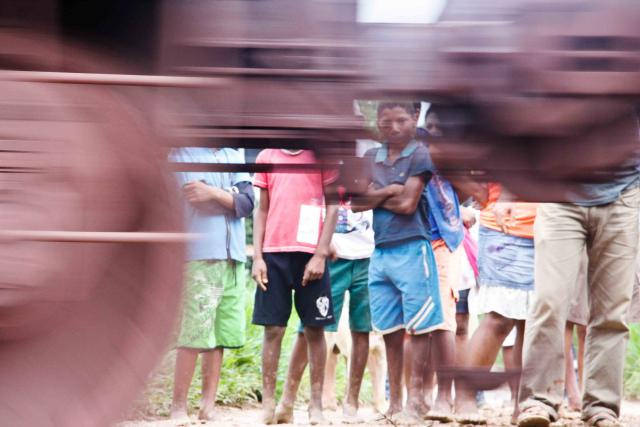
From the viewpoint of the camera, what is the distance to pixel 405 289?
586 centimetres

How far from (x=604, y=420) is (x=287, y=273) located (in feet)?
6.08

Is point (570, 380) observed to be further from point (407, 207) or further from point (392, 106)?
point (392, 106)

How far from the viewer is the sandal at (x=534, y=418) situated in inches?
204

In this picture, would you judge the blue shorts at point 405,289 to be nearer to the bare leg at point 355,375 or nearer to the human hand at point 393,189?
the bare leg at point 355,375

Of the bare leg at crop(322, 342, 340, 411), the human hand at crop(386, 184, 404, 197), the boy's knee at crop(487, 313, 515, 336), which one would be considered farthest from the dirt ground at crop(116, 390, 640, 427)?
the human hand at crop(386, 184, 404, 197)

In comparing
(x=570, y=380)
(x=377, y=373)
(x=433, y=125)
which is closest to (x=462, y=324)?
(x=377, y=373)

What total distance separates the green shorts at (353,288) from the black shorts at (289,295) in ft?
1.25

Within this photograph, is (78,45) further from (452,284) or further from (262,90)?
(452,284)

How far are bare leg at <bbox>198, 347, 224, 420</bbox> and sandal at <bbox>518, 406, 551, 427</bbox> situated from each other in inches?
69.7

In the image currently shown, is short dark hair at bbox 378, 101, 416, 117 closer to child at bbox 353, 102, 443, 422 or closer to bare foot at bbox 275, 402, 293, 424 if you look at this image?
child at bbox 353, 102, 443, 422

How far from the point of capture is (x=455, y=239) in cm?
617

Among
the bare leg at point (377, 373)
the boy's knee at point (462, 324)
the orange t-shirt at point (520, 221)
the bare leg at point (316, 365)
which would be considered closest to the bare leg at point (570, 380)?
the boy's knee at point (462, 324)

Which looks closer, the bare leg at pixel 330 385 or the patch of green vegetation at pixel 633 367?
the bare leg at pixel 330 385

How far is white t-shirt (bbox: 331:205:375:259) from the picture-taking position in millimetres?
6453
